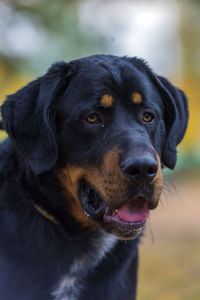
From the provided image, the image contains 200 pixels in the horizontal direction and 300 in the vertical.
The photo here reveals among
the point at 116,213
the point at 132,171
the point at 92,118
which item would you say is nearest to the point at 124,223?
the point at 116,213

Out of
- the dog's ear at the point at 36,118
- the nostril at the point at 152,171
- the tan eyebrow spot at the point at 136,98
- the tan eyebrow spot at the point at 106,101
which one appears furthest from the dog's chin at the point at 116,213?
the tan eyebrow spot at the point at 136,98

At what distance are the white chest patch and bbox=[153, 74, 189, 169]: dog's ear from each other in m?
0.69

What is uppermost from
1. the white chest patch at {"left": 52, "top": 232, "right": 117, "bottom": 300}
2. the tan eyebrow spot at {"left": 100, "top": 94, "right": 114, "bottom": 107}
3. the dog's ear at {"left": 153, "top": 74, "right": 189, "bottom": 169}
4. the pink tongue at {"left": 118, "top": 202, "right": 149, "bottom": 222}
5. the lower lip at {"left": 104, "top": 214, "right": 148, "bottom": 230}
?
the tan eyebrow spot at {"left": 100, "top": 94, "right": 114, "bottom": 107}

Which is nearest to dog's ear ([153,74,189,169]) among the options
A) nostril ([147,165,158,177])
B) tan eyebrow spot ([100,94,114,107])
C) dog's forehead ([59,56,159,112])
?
dog's forehead ([59,56,159,112])

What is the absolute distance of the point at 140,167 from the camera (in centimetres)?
269

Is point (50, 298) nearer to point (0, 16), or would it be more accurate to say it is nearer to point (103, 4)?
point (0, 16)

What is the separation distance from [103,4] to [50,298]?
18979mm

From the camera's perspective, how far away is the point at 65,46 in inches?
776

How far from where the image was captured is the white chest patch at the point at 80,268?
3.16 m

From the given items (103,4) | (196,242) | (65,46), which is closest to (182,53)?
(103,4)

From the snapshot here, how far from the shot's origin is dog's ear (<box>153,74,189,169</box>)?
3396 millimetres

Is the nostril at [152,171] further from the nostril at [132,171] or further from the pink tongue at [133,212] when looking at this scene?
the pink tongue at [133,212]

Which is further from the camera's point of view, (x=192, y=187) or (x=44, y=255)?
(x=192, y=187)

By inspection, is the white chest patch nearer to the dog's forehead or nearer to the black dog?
the black dog
